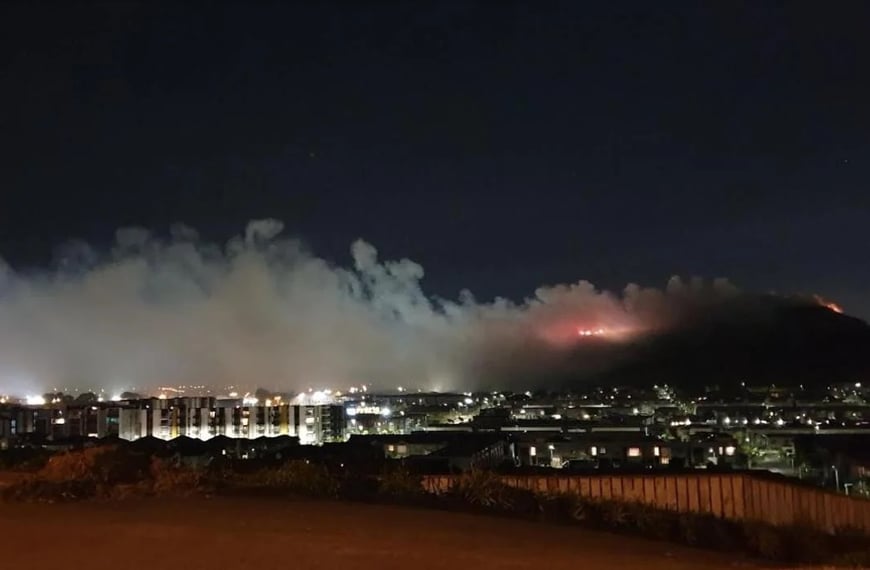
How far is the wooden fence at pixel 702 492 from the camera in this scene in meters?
13.0

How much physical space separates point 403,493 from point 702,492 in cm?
445

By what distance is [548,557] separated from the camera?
950 cm

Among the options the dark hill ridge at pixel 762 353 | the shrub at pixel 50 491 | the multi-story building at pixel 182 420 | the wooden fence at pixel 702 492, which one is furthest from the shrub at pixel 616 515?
the dark hill ridge at pixel 762 353

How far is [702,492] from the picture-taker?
1305 centimetres

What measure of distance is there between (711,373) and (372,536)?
465 ft

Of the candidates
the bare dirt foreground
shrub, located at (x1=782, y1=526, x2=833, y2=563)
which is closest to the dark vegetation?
shrub, located at (x1=782, y1=526, x2=833, y2=563)

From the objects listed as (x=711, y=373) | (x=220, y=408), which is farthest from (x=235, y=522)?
(x=711, y=373)

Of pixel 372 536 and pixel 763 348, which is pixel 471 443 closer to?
pixel 372 536

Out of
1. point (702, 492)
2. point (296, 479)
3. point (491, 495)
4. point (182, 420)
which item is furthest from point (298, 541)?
point (182, 420)

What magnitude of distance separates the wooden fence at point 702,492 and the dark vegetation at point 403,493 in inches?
13.1

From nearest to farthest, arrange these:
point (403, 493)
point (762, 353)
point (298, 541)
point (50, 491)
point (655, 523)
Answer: point (298, 541) < point (655, 523) < point (50, 491) < point (403, 493) < point (762, 353)

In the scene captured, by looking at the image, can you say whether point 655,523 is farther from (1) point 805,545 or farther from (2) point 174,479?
(2) point 174,479

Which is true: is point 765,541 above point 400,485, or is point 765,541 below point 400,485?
below

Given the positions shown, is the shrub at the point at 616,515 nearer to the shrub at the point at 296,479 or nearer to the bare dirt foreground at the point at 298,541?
the bare dirt foreground at the point at 298,541
